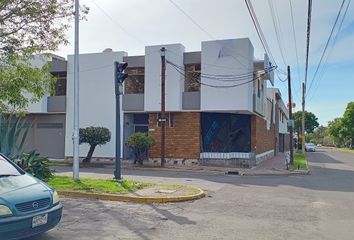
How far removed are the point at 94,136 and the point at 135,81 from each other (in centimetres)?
473

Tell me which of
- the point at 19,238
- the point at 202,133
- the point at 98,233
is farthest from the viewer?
the point at 202,133

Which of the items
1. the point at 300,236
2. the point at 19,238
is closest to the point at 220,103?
the point at 300,236

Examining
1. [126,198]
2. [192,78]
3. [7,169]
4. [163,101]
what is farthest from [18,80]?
[192,78]

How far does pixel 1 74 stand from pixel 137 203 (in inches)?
265

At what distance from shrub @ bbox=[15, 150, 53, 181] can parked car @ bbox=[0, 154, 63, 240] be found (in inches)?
253

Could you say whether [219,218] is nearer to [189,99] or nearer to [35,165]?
[35,165]

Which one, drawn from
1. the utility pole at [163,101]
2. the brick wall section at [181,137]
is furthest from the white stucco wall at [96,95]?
the utility pole at [163,101]

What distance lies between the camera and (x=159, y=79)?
965 inches

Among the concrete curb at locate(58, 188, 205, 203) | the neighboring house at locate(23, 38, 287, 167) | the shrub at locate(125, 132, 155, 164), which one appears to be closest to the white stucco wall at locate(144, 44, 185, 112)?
the neighboring house at locate(23, 38, 287, 167)

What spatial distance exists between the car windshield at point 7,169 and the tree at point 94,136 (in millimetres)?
16314

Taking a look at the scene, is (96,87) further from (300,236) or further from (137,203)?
(300,236)

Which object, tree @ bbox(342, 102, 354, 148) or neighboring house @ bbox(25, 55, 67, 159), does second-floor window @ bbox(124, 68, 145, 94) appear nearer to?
neighboring house @ bbox(25, 55, 67, 159)

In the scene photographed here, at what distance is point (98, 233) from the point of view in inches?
285

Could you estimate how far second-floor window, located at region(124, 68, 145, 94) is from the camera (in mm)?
25844
